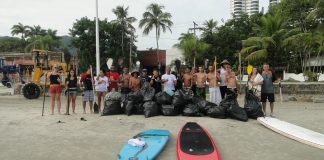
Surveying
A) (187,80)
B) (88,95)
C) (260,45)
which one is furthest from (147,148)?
(260,45)

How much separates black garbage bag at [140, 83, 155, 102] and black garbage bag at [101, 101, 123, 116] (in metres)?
0.84

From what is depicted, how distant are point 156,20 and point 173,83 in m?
36.9

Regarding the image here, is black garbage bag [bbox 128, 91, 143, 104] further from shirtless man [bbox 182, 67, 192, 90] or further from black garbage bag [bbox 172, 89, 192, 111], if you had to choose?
shirtless man [bbox 182, 67, 192, 90]

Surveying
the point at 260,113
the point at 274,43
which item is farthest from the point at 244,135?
the point at 274,43

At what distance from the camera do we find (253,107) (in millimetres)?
A: 9969

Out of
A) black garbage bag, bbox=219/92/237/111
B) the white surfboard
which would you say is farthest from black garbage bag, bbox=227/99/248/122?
the white surfboard

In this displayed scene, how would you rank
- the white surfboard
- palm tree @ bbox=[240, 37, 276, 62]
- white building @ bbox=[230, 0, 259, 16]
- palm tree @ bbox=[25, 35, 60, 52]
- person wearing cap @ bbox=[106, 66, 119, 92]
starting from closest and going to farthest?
the white surfboard, person wearing cap @ bbox=[106, 66, 119, 92], palm tree @ bbox=[240, 37, 276, 62], palm tree @ bbox=[25, 35, 60, 52], white building @ bbox=[230, 0, 259, 16]

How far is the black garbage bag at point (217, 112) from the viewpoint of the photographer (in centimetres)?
983

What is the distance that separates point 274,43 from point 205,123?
18.8 metres

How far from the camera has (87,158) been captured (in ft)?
20.6

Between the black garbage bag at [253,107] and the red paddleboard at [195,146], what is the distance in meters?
2.86

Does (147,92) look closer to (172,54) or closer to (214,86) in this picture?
(214,86)

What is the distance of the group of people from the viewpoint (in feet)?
33.8

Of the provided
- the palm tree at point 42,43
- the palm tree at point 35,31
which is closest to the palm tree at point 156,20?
the palm tree at point 42,43
